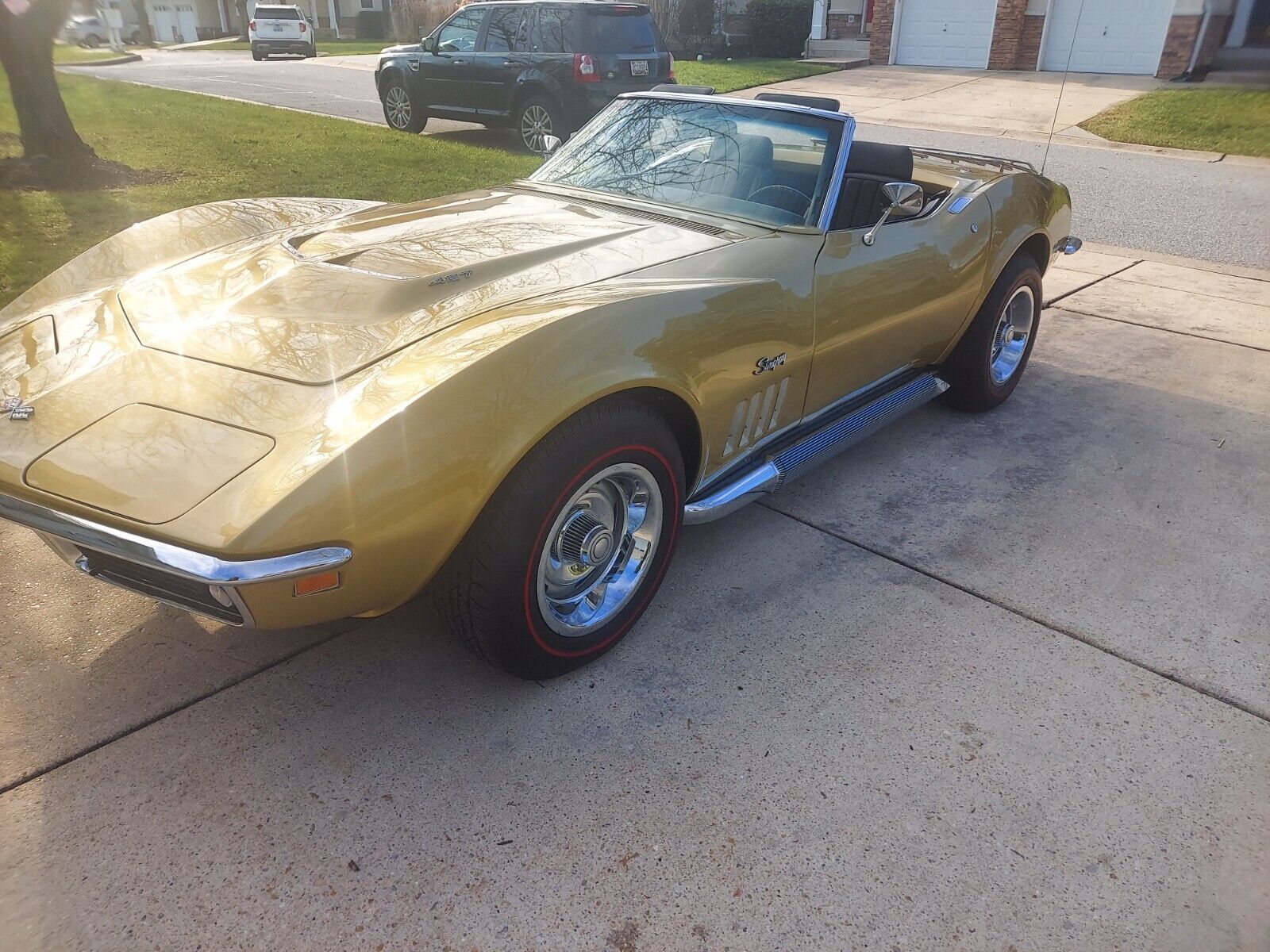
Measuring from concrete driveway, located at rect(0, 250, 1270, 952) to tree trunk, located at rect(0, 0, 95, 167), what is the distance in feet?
22.1

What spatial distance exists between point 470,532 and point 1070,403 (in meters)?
3.67

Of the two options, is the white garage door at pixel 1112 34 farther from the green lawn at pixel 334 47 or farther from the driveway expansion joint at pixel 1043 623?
the green lawn at pixel 334 47

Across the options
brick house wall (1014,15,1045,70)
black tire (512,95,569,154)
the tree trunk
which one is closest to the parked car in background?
the tree trunk

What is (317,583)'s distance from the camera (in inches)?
75.9

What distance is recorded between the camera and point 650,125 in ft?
12.1

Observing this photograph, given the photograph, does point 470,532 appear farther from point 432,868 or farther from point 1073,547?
point 1073,547

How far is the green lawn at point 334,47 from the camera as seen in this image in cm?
2772

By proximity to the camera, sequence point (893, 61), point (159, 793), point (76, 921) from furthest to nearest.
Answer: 1. point (893, 61)
2. point (159, 793)
3. point (76, 921)

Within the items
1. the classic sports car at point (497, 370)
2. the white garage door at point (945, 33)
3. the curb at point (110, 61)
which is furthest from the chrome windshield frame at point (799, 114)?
the white garage door at point (945, 33)

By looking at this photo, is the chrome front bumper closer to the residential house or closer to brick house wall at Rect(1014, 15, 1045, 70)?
the residential house

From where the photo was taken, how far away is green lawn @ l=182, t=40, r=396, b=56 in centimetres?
2772

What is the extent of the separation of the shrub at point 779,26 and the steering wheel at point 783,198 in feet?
75.8

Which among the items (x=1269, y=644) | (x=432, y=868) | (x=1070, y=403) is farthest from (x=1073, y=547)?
(x=432, y=868)

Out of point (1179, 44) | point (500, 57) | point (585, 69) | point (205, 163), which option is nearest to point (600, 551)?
point (205, 163)
